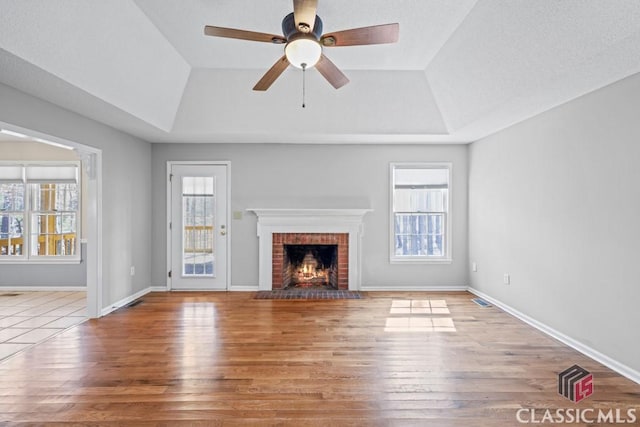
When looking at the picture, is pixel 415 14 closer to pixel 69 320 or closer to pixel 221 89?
pixel 221 89

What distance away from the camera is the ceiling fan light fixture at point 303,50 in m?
2.42

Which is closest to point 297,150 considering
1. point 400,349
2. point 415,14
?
point 415,14

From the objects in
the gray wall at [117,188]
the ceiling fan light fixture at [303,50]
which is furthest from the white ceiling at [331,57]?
the ceiling fan light fixture at [303,50]

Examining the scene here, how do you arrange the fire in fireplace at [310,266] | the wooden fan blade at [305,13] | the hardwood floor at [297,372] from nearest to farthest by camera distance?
the wooden fan blade at [305,13] → the hardwood floor at [297,372] → the fire in fireplace at [310,266]

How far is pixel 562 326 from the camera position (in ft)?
11.8

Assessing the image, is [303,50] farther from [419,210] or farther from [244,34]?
[419,210]

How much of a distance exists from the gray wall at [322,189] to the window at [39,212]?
4.82ft

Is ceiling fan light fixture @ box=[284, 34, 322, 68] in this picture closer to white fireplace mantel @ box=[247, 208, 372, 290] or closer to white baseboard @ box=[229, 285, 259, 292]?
white fireplace mantel @ box=[247, 208, 372, 290]

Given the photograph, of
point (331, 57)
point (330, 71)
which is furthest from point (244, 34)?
point (331, 57)

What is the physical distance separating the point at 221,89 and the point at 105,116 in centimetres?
137

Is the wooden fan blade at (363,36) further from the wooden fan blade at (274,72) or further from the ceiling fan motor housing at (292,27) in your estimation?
the wooden fan blade at (274,72)

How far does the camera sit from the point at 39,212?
228 inches

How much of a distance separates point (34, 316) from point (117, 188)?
1851mm

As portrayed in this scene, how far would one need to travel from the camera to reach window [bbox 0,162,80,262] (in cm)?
575
